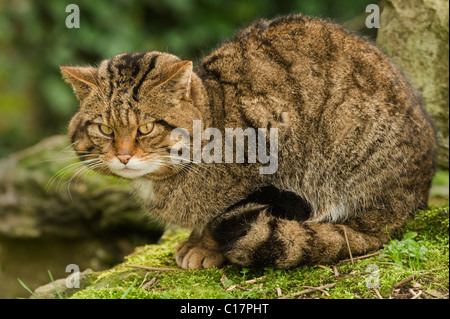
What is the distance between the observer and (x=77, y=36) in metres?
6.16

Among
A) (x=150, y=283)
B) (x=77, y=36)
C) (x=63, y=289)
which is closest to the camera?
(x=150, y=283)

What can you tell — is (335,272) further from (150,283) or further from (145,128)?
(145,128)

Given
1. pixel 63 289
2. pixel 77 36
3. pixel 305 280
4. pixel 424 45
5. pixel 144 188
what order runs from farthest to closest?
pixel 77 36
pixel 424 45
pixel 63 289
pixel 144 188
pixel 305 280

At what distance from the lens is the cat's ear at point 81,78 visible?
9.41 ft

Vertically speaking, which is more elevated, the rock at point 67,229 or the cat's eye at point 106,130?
the cat's eye at point 106,130

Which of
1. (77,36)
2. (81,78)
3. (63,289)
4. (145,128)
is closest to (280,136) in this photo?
(145,128)

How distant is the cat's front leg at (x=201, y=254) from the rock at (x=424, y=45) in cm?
222

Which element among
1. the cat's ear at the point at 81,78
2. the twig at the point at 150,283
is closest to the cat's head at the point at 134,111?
the cat's ear at the point at 81,78

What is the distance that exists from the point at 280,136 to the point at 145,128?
775 mm

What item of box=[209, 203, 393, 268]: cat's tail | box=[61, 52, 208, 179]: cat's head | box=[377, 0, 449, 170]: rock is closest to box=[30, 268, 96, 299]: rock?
box=[61, 52, 208, 179]: cat's head

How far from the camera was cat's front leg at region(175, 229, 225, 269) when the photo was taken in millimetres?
3025

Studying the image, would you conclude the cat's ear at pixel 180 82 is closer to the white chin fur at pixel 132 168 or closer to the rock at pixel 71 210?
the white chin fur at pixel 132 168
